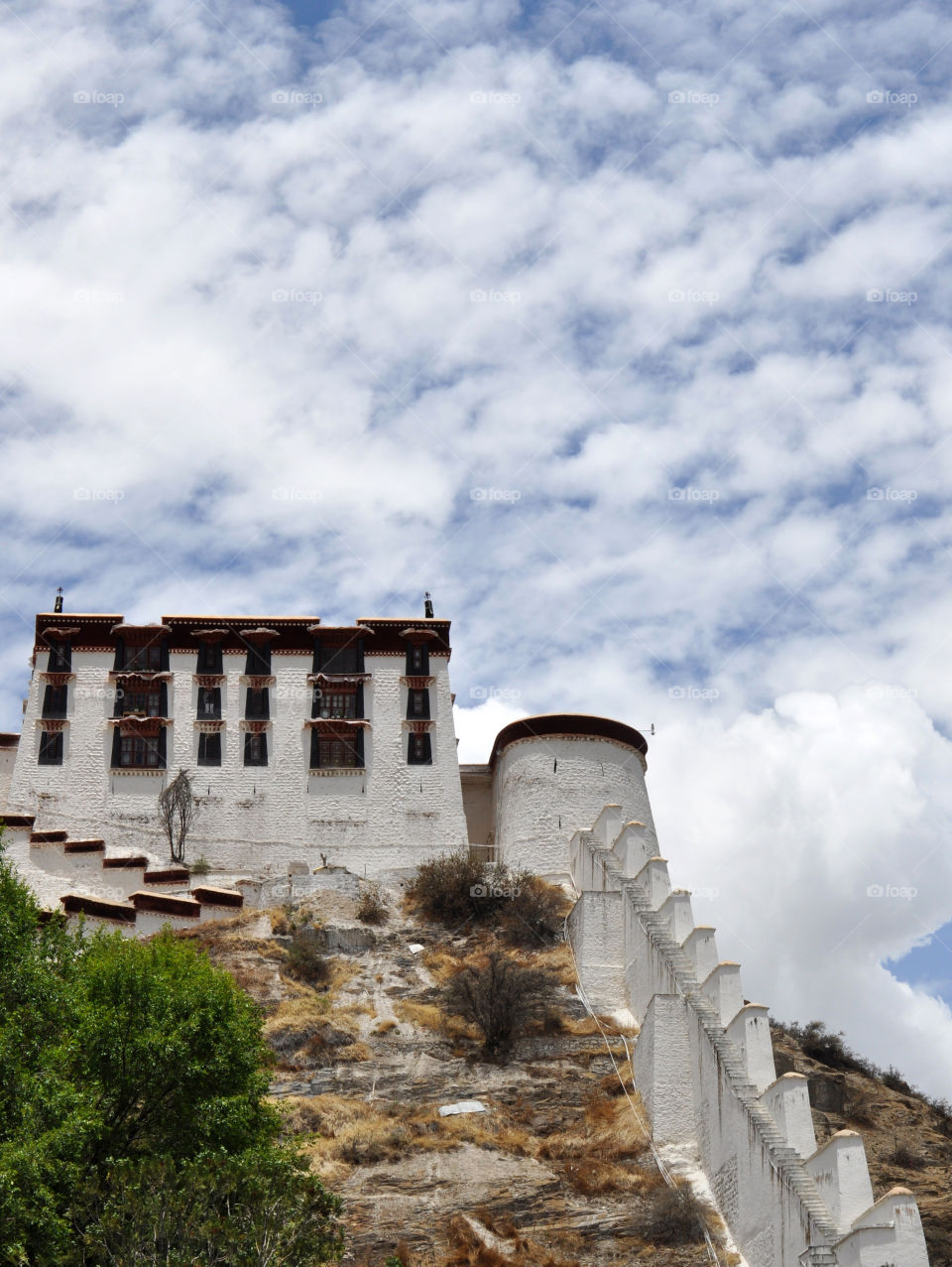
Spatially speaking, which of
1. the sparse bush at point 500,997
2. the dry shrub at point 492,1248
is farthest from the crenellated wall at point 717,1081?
the dry shrub at point 492,1248

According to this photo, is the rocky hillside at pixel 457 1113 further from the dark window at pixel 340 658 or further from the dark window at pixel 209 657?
the dark window at pixel 209 657

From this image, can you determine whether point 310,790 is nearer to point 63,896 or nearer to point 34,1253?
point 63,896

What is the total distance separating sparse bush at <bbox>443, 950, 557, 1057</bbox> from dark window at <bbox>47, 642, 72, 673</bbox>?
1836 cm

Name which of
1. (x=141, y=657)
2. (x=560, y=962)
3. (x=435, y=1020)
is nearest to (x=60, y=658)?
(x=141, y=657)

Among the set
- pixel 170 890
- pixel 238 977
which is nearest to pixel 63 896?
pixel 170 890

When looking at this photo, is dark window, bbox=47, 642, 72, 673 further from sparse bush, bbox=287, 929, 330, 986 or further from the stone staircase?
sparse bush, bbox=287, 929, 330, 986

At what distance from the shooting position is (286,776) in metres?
49.2

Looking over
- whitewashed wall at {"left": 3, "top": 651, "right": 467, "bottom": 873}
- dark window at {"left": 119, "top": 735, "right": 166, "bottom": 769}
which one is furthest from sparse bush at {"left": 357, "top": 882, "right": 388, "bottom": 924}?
dark window at {"left": 119, "top": 735, "right": 166, "bottom": 769}

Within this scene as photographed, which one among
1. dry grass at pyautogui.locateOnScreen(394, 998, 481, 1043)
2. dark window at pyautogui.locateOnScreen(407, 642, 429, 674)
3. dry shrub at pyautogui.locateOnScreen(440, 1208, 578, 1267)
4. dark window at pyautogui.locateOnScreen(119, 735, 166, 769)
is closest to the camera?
dry shrub at pyautogui.locateOnScreen(440, 1208, 578, 1267)

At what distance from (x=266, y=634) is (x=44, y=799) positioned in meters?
8.62

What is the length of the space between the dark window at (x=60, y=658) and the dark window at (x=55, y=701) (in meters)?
0.64

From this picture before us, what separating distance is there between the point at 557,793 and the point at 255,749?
31.7ft

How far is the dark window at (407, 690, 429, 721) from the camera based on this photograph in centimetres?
5053

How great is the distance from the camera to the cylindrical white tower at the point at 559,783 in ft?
155
